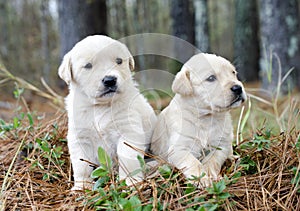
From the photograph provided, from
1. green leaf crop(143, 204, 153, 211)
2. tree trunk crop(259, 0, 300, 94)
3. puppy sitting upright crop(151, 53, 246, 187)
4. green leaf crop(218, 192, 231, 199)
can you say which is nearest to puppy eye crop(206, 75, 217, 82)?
puppy sitting upright crop(151, 53, 246, 187)

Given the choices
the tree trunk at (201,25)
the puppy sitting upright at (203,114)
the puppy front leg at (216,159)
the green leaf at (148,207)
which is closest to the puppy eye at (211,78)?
the puppy sitting upright at (203,114)

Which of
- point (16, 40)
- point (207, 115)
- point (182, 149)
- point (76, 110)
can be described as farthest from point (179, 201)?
point (16, 40)

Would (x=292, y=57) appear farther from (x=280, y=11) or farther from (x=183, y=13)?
(x=183, y=13)

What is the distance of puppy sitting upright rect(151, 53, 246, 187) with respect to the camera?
96.5 inches

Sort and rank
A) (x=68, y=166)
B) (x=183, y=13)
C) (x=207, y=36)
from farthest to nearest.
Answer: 1. (x=207, y=36)
2. (x=183, y=13)
3. (x=68, y=166)

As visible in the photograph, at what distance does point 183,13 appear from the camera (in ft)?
32.0

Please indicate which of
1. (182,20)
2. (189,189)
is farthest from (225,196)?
(182,20)

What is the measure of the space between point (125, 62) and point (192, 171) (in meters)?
0.88

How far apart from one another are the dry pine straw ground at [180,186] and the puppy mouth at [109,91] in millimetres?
612

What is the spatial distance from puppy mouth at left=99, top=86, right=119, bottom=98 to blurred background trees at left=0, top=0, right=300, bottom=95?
168 centimetres

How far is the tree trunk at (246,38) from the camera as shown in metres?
12.1

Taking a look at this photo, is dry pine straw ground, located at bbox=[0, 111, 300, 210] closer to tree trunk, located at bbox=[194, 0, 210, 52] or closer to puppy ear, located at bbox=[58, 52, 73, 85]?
puppy ear, located at bbox=[58, 52, 73, 85]

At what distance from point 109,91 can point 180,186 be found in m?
0.75

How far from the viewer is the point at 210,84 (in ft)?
8.26
